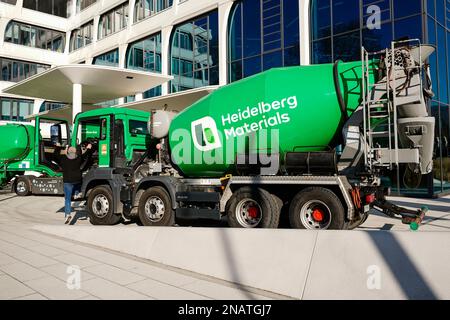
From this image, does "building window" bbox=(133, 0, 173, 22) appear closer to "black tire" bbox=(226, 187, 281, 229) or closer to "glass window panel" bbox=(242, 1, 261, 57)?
"glass window panel" bbox=(242, 1, 261, 57)

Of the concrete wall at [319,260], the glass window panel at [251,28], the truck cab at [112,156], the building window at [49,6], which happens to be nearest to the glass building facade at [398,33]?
the glass window panel at [251,28]

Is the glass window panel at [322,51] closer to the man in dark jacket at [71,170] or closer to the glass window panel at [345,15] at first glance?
the glass window panel at [345,15]

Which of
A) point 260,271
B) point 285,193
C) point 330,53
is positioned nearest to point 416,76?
point 285,193

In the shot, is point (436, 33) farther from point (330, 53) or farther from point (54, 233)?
point (54, 233)

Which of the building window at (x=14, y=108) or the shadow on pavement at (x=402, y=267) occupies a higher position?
the building window at (x=14, y=108)

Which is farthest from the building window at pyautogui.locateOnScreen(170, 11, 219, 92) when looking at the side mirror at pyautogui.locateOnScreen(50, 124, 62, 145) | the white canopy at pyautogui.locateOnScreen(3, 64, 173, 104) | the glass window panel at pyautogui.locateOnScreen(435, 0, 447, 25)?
the glass window panel at pyautogui.locateOnScreen(435, 0, 447, 25)

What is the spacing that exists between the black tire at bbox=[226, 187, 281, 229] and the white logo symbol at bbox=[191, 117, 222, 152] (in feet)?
3.84

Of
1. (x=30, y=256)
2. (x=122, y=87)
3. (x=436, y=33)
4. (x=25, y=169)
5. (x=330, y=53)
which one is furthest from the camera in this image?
(x=122, y=87)

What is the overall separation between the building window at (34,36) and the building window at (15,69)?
1787 millimetres

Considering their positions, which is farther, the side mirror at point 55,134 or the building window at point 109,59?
the building window at point 109,59

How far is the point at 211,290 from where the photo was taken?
4.54m

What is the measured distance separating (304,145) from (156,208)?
3528mm

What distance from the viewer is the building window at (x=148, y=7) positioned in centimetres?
2512
